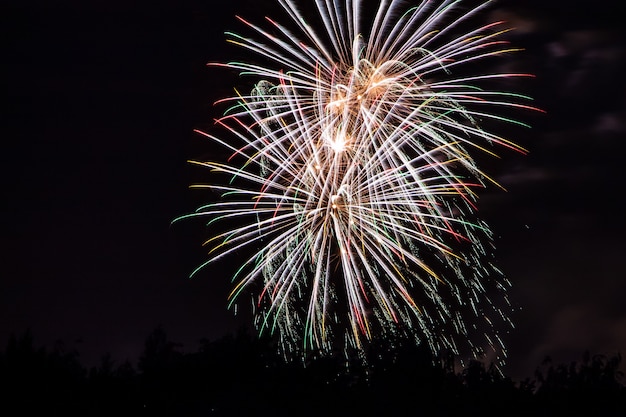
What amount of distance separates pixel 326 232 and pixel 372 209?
1.23 metres

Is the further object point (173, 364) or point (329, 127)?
point (173, 364)

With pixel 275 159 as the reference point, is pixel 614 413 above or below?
below

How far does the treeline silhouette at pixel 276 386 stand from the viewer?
23.5 m

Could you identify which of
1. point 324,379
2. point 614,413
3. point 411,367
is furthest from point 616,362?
point 324,379

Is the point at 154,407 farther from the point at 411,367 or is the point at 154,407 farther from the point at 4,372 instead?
the point at 411,367

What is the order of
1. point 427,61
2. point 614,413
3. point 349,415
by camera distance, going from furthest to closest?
point 614,413, point 349,415, point 427,61

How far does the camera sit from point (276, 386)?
1014 inches

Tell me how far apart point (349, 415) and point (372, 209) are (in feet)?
25.1

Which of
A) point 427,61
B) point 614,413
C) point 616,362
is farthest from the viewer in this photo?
point 616,362

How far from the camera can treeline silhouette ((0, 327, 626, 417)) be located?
23.5 metres

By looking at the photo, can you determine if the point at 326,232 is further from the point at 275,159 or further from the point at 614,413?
the point at 614,413

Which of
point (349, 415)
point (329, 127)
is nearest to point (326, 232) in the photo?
point (329, 127)

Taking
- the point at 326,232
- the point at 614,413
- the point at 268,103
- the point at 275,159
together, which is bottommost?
the point at 614,413

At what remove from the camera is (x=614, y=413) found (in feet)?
85.8
